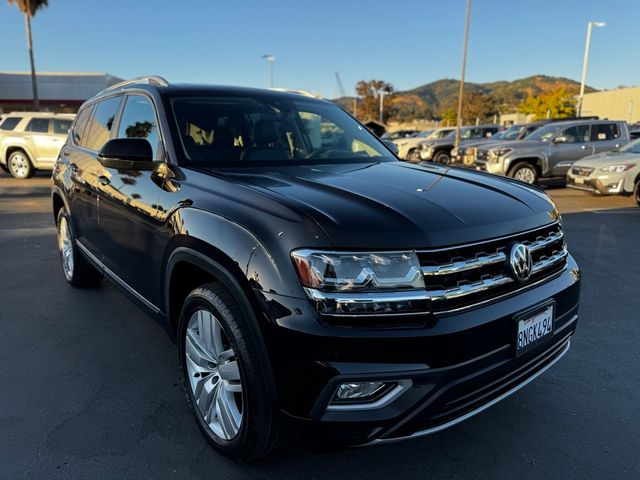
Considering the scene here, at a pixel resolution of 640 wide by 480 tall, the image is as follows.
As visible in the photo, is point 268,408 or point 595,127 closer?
point 268,408

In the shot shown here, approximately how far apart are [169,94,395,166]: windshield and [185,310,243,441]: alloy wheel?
3.21 feet

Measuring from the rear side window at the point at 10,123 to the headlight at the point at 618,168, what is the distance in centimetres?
1551

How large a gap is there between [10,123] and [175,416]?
15.2 m

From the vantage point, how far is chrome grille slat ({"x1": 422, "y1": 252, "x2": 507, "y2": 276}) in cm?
197

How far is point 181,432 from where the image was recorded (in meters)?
2.70

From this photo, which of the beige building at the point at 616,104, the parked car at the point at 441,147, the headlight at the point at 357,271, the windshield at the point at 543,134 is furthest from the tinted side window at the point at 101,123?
the beige building at the point at 616,104

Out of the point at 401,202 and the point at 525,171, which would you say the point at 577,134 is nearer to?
the point at 525,171

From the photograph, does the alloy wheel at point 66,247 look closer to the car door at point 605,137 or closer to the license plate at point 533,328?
the license plate at point 533,328

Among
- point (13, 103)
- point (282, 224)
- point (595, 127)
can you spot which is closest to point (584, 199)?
point (595, 127)

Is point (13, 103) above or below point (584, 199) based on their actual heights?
above

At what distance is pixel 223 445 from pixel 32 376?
168 centimetres

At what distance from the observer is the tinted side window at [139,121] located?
316 cm

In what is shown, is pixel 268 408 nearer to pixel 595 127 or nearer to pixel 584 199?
pixel 584 199

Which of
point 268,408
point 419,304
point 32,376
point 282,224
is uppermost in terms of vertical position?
point 282,224
